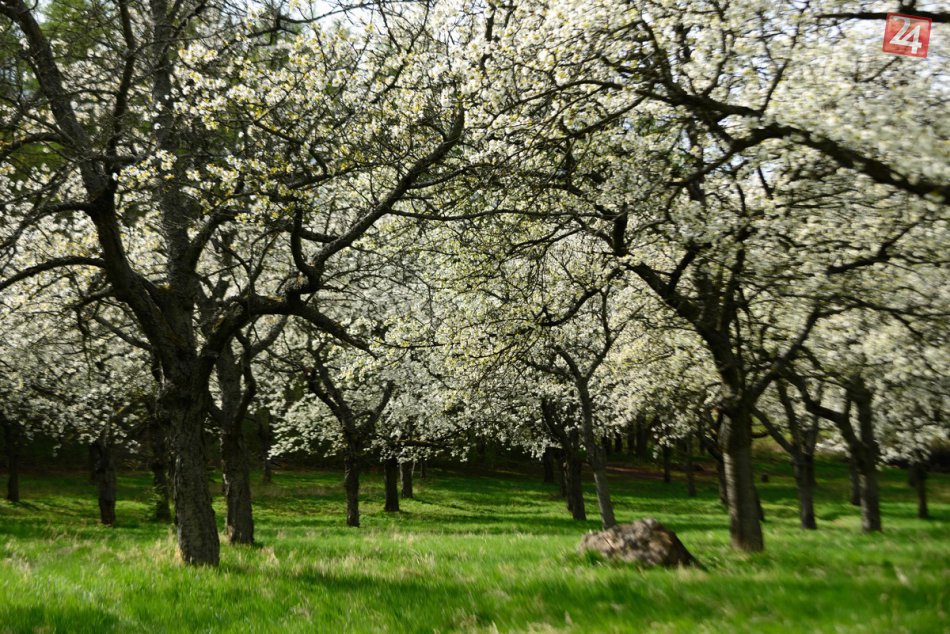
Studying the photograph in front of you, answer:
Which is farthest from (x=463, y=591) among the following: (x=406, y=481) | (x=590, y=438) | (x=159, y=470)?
(x=406, y=481)

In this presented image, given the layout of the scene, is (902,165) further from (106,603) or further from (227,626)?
(106,603)

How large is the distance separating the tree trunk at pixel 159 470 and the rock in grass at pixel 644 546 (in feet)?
66.7

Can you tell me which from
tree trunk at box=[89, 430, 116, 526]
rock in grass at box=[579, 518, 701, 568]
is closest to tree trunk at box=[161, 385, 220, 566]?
rock in grass at box=[579, 518, 701, 568]

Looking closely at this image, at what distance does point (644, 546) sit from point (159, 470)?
2409 cm

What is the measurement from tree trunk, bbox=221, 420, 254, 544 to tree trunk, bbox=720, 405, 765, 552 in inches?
430

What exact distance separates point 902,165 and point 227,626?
813 centimetres

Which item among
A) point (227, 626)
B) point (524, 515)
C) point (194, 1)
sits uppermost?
point (194, 1)

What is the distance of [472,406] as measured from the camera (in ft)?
87.6

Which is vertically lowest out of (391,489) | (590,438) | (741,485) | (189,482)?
(391,489)

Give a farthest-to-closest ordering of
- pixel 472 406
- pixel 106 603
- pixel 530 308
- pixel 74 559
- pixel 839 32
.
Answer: pixel 472 406 → pixel 530 308 → pixel 74 559 → pixel 839 32 → pixel 106 603

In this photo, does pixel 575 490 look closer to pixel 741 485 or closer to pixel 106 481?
pixel 106 481

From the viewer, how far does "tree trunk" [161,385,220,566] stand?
10.7m

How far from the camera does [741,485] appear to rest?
12453 mm

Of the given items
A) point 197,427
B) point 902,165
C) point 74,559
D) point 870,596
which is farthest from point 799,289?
point 74,559
